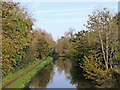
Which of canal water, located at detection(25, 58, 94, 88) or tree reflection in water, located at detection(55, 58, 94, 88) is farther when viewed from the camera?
canal water, located at detection(25, 58, 94, 88)

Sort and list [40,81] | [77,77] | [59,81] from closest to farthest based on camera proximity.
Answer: [40,81] → [59,81] → [77,77]

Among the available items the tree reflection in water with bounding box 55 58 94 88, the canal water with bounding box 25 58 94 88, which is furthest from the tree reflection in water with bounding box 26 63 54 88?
the tree reflection in water with bounding box 55 58 94 88

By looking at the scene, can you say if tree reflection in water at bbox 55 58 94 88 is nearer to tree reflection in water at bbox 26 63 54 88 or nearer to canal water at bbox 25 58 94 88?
canal water at bbox 25 58 94 88

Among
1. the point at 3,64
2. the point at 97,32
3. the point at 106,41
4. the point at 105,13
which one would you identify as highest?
the point at 105,13

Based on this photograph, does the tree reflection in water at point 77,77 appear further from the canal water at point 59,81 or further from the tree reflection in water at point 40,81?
the tree reflection in water at point 40,81

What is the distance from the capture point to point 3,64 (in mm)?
16438

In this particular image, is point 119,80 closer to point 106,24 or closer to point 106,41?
point 106,41

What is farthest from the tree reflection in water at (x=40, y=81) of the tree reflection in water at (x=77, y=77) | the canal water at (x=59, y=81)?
the tree reflection in water at (x=77, y=77)

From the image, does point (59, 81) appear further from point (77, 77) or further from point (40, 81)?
point (77, 77)

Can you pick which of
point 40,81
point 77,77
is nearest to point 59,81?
point 40,81

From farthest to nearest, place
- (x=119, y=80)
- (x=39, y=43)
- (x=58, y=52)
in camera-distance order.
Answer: (x=58, y=52), (x=39, y=43), (x=119, y=80)

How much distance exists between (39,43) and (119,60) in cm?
3456

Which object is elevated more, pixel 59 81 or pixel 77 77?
pixel 77 77

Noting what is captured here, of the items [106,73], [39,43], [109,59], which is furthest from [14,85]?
[39,43]
